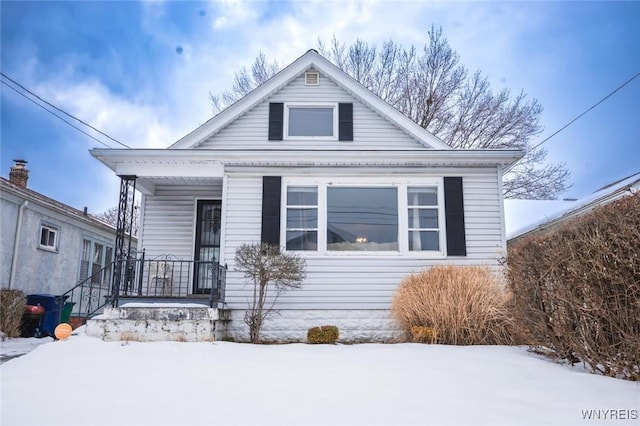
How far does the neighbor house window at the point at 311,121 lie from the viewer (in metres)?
10.4

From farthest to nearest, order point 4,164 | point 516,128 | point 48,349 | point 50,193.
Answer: point 50,193 < point 516,128 < point 4,164 < point 48,349

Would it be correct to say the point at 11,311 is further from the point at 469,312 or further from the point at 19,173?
the point at 469,312

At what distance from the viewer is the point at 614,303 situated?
12.5ft

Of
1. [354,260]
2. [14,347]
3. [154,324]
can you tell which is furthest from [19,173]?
[354,260]

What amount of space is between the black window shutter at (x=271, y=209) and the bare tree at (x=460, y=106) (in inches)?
488

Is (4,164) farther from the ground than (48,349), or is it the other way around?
(4,164)

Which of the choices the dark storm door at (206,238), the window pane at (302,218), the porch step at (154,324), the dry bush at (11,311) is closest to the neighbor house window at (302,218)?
the window pane at (302,218)

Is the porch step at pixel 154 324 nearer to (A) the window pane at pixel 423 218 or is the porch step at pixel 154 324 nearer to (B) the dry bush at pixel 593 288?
(A) the window pane at pixel 423 218

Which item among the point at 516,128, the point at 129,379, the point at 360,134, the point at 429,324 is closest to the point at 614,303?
→ the point at 429,324

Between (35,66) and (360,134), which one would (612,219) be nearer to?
(360,134)

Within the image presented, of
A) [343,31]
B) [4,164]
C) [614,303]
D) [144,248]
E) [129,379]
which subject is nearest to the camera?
[614,303]

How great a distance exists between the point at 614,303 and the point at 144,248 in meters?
8.76

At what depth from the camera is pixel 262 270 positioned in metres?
7.46

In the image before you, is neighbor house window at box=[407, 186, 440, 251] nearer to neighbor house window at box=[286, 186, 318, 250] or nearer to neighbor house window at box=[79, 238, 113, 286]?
neighbor house window at box=[286, 186, 318, 250]
